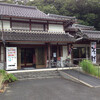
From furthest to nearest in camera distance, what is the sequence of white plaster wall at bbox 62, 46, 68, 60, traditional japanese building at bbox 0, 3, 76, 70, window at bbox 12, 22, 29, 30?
white plaster wall at bbox 62, 46, 68, 60
window at bbox 12, 22, 29, 30
traditional japanese building at bbox 0, 3, 76, 70

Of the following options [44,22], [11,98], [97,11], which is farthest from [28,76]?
[97,11]

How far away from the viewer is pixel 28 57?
13.3 meters

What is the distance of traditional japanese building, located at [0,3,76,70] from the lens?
10820 millimetres

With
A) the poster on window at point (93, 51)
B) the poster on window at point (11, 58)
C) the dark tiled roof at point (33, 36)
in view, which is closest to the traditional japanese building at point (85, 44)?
the poster on window at point (93, 51)

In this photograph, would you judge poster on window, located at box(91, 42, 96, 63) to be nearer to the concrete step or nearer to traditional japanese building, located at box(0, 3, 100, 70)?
traditional japanese building, located at box(0, 3, 100, 70)

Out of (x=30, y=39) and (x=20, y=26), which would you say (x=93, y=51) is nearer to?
(x=30, y=39)

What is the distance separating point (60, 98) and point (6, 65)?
6.95 m

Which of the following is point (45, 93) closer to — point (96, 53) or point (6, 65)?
point (6, 65)

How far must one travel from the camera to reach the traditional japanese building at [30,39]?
10.8 m

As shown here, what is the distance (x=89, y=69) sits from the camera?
10.1m

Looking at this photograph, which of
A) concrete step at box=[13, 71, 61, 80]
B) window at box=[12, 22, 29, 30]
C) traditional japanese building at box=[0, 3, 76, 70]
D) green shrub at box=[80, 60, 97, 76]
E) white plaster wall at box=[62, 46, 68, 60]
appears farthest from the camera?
white plaster wall at box=[62, 46, 68, 60]

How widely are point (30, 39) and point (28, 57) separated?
3.02 metres

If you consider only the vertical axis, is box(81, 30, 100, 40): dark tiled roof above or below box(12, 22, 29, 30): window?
below

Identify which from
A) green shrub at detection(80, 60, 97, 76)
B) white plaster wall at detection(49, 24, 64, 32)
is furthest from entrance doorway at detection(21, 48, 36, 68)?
green shrub at detection(80, 60, 97, 76)
